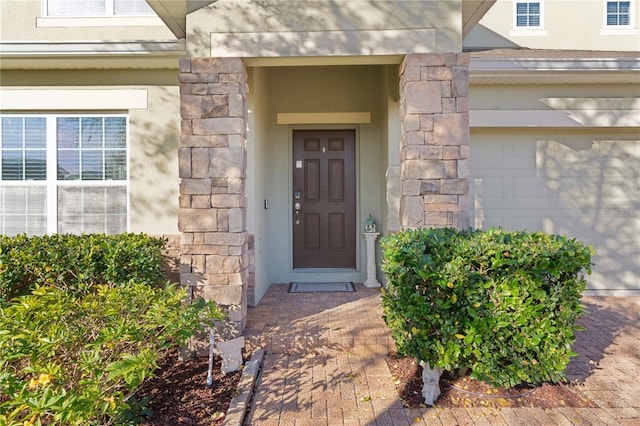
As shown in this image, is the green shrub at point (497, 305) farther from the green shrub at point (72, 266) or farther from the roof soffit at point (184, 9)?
the green shrub at point (72, 266)

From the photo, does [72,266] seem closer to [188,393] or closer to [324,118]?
[188,393]

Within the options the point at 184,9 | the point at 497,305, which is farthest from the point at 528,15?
the point at 497,305

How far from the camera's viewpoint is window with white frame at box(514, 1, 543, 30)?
6562mm

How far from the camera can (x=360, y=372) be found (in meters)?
3.11

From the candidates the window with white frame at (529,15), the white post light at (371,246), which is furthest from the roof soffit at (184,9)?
the window with white frame at (529,15)

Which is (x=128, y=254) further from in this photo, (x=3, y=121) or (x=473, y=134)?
(x=473, y=134)

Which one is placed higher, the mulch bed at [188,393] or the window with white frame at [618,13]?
the window with white frame at [618,13]

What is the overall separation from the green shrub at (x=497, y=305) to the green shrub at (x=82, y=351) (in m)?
1.55

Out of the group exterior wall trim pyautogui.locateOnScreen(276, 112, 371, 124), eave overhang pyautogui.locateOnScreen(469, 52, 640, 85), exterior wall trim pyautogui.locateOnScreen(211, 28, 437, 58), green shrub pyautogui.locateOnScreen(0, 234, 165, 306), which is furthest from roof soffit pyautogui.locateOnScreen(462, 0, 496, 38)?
green shrub pyautogui.locateOnScreen(0, 234, 165, 306)

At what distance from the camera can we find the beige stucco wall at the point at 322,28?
3.45 metres

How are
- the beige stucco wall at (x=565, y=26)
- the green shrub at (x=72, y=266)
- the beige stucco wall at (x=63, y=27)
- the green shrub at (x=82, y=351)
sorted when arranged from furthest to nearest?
the beige stucco wall at (x=565, y=26)
the beige stucco wall at (x=63, y=27)
the green shrub at (x=72, y=266)
the green shrub at (x=82, y=351)

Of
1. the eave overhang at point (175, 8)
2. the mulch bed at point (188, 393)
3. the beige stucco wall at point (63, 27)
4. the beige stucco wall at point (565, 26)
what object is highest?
the beige stucco wall at point (565, 26)

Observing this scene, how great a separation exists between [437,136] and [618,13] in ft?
19.1

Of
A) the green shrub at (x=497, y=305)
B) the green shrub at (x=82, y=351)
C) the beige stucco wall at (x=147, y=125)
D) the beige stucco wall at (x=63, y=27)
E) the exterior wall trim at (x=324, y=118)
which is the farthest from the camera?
the exterior wall trim at (x=324, y=118)
